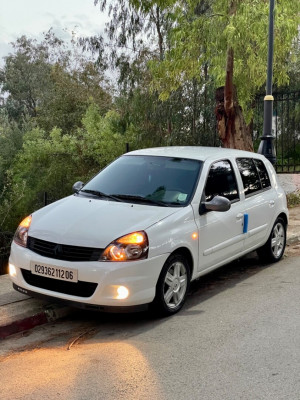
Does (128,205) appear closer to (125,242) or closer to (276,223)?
(125,242)

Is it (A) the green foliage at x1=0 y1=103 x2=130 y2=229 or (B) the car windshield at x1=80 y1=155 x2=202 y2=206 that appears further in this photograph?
(A) the green foliage at x1=0 y1=103 x2=130 y2=229

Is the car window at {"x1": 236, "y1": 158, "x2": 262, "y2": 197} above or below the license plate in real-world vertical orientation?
above

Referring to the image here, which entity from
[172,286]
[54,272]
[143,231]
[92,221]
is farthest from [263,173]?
[54,272]

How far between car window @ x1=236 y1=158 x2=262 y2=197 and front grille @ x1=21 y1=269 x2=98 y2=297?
8.86ft

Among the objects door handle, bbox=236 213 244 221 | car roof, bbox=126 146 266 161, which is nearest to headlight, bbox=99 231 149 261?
car roof, bbox=126 146 266 161

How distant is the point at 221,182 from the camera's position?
6.12 meters

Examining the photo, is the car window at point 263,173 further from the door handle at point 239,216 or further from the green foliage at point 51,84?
the green foliage at point 51,84

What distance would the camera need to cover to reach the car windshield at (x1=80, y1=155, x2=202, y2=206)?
5586 millimetres

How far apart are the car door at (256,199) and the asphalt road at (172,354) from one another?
0.93 m

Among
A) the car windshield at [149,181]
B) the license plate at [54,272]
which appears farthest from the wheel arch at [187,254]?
the license plate at [54,272]

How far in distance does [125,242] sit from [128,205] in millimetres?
724

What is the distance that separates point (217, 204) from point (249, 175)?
145 cm

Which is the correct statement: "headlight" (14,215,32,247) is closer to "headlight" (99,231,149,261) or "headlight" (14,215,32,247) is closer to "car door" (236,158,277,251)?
"headlight" (99,231,149,261)

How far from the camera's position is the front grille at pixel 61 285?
15.4ft
